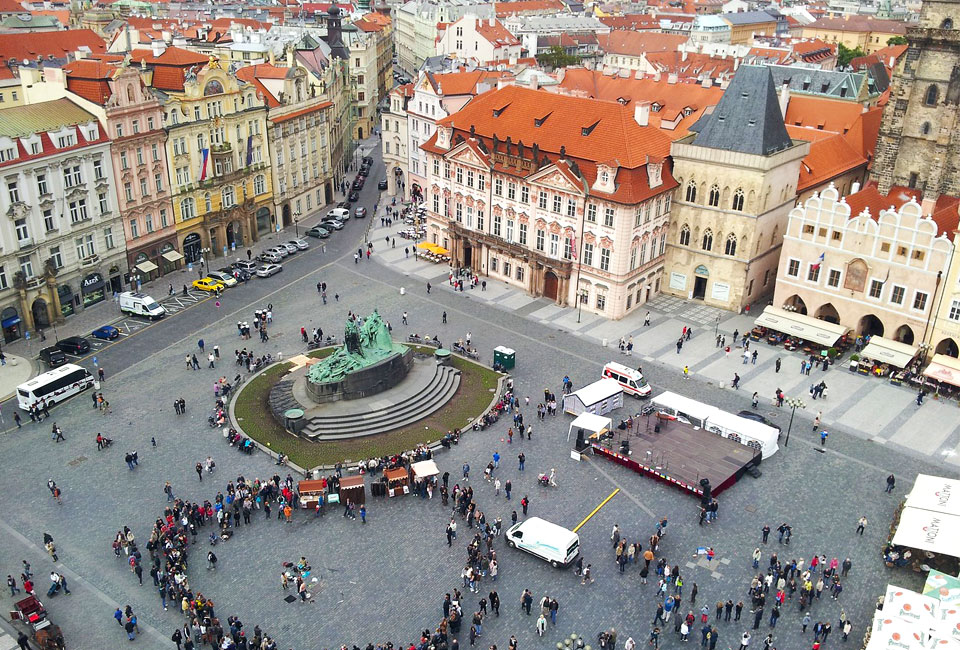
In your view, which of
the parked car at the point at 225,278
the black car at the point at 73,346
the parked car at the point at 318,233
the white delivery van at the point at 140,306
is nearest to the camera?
the black car at the point at 73,346

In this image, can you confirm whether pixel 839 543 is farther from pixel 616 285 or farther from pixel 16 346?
pixel 16 346

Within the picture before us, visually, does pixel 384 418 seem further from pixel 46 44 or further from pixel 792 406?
pixel 46 44

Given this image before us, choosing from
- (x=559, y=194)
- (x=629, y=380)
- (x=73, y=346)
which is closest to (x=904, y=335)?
(x=629, y=380)

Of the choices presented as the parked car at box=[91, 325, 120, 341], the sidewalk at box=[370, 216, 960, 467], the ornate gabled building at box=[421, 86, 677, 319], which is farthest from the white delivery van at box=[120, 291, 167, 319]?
the ornate gabled building at box=[421, 86, 677, 319]

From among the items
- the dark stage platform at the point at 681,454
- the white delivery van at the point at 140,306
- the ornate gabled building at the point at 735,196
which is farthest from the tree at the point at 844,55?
the white delivery van at the point at 140,306

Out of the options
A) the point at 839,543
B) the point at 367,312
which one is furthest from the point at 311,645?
the point at 367,312

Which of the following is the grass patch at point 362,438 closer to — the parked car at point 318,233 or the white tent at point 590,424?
the white tent at point 590,424
